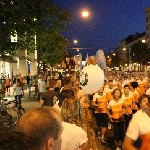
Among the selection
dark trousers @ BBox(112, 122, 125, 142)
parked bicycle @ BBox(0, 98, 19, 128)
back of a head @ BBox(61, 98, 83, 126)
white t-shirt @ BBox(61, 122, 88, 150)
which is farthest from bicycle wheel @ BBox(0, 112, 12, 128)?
white t-shirt @ BBox(61, 122, 88, 150)

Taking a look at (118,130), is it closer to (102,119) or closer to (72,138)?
(102,119)

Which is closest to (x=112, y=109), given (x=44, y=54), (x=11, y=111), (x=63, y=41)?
(x=11, y=111)

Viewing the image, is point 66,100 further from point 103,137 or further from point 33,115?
point 103,137

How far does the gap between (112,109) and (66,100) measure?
5010 mm

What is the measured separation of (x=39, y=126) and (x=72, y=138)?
1.81 metres

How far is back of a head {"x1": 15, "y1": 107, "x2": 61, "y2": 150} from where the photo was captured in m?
1.78

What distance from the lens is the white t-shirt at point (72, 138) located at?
3.64 meters

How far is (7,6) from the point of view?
956cm

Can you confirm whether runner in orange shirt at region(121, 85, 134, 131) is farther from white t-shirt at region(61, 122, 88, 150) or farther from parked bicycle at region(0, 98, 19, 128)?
white t-shirt at region(61, 122, 88, 150)

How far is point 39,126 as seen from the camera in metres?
1.92

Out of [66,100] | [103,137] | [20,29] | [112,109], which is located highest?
[20,29]

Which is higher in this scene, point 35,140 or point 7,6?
point 7,6

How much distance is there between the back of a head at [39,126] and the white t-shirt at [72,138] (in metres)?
1.52

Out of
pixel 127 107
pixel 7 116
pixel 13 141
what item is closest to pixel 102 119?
pixel 127 107
